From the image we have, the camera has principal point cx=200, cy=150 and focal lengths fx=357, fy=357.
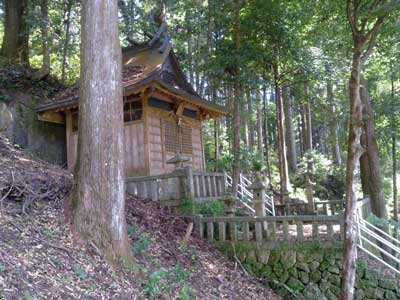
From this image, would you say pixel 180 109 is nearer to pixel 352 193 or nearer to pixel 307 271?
pixel 307 271

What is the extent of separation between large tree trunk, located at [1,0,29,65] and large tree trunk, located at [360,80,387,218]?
1300 cm

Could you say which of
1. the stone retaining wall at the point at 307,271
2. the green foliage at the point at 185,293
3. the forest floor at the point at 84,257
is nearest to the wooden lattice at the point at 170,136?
the forest floor at the point at 84,257

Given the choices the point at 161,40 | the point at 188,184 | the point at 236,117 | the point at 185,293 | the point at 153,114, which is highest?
the point at 161,40

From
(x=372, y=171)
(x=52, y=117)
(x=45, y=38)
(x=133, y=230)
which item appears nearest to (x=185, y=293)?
(x=133, y=230)

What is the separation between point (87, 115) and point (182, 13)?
13.8 meters

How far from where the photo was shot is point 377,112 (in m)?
13.2

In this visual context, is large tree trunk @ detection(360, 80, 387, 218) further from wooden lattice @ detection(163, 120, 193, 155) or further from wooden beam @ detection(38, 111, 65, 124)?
wooden beam @ detection(38, 111, 65, 124)

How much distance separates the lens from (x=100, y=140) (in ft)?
16.7

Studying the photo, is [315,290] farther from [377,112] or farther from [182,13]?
[182,13]

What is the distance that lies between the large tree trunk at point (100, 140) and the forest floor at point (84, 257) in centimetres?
29

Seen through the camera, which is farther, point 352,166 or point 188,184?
point 188,184

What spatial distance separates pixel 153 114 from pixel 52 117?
3737 mm

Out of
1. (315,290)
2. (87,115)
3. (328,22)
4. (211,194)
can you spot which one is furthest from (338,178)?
(87,115)

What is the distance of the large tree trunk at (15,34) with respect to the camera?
14523 millimetres
